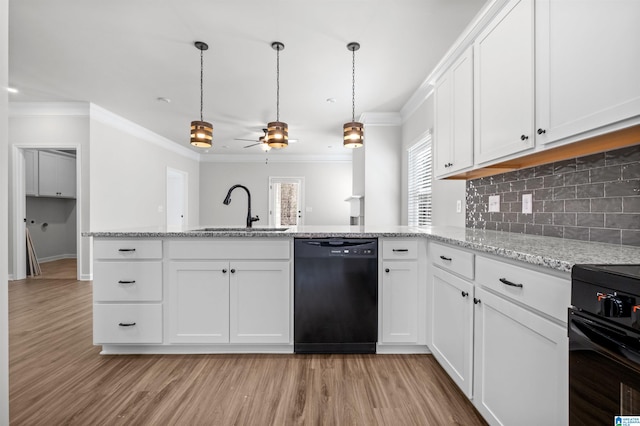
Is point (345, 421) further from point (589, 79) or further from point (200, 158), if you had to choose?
point (200, 158)

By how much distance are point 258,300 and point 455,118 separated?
6.37 ft

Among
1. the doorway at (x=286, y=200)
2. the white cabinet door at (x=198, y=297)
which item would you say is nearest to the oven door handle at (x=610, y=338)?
the white cabinet door at (x=198, y=297)

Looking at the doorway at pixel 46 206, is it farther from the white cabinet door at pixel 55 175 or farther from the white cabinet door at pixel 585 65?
the white cabinet door at pixel 585 65

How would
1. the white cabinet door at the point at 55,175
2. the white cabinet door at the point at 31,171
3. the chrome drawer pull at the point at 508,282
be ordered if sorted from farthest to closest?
the white cabinet door at the point at 55,175 → the white cabinet door at the point at 31,171 → the chrome drawer pull at the point at 508,282

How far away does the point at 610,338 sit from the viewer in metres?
0.76

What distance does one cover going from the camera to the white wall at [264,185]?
27.6ft

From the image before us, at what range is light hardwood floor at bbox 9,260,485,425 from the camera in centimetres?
156

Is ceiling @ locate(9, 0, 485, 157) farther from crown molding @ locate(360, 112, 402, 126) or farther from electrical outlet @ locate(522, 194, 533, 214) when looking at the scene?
electrical outlet @ locate(522, 194, 533, 214)

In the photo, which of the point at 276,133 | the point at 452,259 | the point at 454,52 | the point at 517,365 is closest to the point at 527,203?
the point at 452,259

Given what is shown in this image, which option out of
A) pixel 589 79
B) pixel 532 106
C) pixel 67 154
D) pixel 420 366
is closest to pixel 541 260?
pixel 589 79

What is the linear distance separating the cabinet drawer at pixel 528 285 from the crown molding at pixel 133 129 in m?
5.45

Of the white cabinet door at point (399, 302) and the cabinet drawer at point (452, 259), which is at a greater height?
the cabinet drawer at point (452, 259)

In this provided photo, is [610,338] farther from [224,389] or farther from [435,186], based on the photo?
[435,186]

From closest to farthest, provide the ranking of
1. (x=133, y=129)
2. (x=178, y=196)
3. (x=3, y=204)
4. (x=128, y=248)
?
(x=3, y=204)
(x=128, y=248)
(x=133, y=129)
(x=178, y=196)
